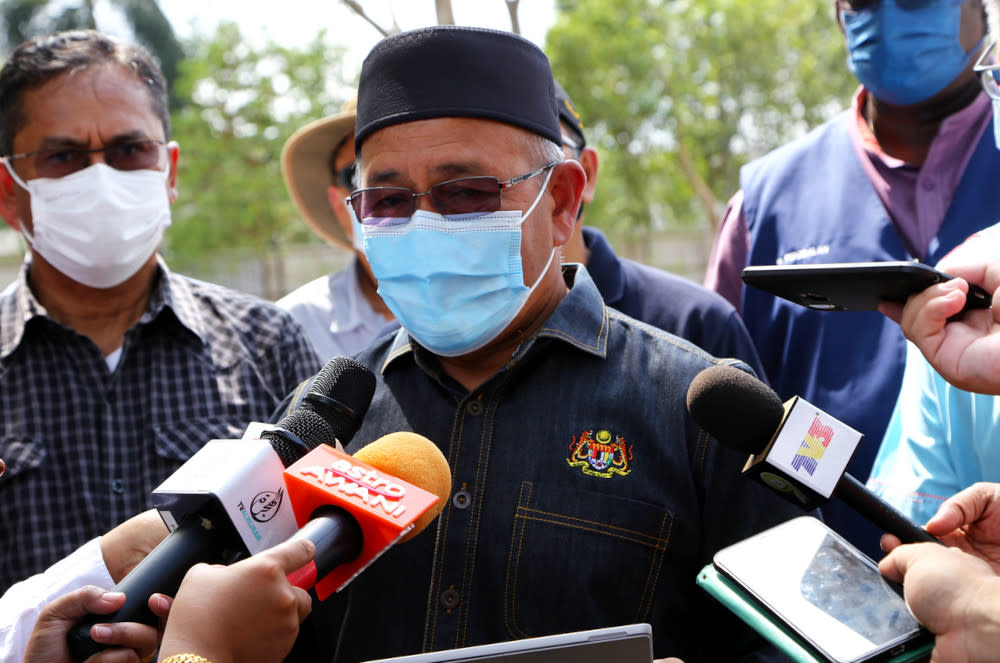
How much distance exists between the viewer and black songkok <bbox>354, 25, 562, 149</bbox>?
2242 mm

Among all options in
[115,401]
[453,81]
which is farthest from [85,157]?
[453,81]

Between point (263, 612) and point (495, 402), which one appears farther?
point (495, 402)

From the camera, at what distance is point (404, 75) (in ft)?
7.50

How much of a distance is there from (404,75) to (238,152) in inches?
798

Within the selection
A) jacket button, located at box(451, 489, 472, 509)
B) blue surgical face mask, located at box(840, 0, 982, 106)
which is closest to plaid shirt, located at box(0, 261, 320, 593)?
jacket button, located at box(451, 489, 472, 509)

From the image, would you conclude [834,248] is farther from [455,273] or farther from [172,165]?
[172,165]

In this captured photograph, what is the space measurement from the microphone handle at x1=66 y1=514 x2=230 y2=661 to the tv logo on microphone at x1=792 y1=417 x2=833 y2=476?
950 millimetres

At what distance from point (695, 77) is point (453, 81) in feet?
73.1

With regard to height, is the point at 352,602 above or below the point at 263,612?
below

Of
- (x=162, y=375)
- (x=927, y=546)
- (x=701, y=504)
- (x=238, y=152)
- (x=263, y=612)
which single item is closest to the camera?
(x=263, y=612)

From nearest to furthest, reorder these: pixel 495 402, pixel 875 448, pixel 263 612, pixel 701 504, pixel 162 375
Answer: pixel 263 612 → pixel 701 504 → pixel 495 402 → pixel 875 448 → pixel 162 375

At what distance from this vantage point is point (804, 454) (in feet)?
5.06

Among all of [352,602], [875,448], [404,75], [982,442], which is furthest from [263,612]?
[875,448]

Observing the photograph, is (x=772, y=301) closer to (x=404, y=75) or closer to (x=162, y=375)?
(x=404, y=75)
